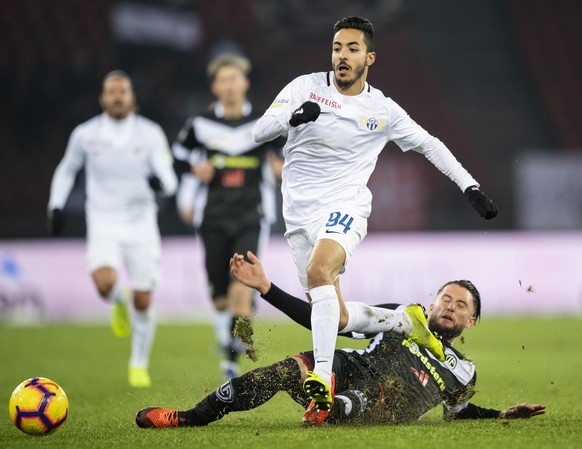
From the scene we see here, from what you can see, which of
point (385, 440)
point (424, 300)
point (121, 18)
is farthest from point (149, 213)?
point (121, 18)

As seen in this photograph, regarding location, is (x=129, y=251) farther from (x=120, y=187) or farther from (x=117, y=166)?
(x=117, y=166)

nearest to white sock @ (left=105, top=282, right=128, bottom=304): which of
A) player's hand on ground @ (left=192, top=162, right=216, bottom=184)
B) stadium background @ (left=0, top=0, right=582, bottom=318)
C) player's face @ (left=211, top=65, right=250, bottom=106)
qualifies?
player's hand on ground @ (left=192, top=162, right=216, bottom=184)

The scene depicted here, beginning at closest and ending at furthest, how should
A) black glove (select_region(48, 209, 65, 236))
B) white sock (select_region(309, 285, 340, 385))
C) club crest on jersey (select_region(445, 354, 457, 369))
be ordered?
white sock (select_region(309, 285, 340, 385)) → club crest on jersey (select_region(445, 354, 457, 369)) → black glove (select_region(48, 209, 65, 236))

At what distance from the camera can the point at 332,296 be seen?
5.37 metres

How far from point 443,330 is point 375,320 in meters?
0.38

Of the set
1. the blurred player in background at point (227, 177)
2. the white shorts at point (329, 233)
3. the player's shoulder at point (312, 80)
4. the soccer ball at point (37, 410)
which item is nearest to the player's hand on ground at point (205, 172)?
the blurred player in background at point (227, 177)

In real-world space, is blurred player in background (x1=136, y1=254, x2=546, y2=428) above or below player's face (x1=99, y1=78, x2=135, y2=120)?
below

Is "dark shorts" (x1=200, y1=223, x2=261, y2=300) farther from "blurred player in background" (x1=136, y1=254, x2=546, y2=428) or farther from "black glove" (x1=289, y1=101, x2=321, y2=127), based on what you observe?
"black glove" (x1=289, y1=101, x2=321, y2=127)

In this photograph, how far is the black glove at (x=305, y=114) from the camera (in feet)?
17.8

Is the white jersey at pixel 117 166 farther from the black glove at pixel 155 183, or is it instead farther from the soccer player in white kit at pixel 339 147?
the soccer player in white kit at pixel 339 147

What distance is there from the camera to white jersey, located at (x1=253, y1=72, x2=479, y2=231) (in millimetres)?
5852

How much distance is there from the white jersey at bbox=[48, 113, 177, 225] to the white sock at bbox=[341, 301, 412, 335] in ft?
12.8

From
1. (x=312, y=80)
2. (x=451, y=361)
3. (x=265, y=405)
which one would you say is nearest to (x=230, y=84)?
(x=312, y=80)

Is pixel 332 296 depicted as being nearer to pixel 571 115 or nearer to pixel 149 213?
pixel 149 213
